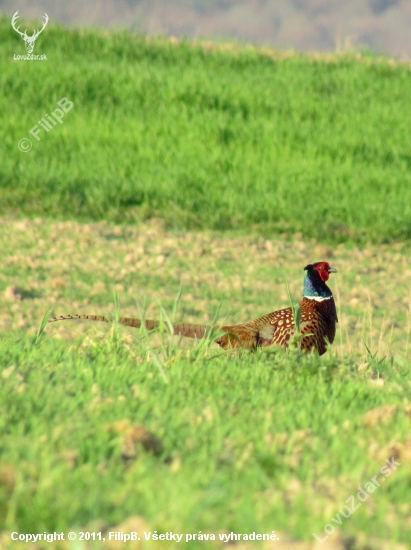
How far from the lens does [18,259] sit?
841cm

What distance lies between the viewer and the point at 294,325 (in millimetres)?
4703

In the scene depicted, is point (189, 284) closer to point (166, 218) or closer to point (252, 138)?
point (166, 218)

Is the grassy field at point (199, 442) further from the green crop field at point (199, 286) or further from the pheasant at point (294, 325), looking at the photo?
the pheasant at point (294, 325)

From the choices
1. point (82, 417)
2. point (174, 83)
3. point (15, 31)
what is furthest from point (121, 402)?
point (15, 31)

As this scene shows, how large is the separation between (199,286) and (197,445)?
5396 mm

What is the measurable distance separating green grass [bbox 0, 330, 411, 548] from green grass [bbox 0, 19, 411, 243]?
6.61m

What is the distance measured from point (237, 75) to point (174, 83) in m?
1.64

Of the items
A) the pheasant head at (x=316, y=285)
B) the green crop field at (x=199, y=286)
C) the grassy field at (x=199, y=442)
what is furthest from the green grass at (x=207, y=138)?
the grassy field at (x=199, y=442)

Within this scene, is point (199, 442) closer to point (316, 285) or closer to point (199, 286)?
point (316, 285)

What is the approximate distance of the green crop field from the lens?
2.31 metres

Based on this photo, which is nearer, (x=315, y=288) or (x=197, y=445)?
(x=197, y=445)

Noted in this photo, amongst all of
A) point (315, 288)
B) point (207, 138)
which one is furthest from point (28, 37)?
point (315, 288)

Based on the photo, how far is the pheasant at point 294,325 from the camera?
4684mm

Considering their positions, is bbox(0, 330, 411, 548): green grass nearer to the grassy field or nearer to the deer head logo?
the grassy field
